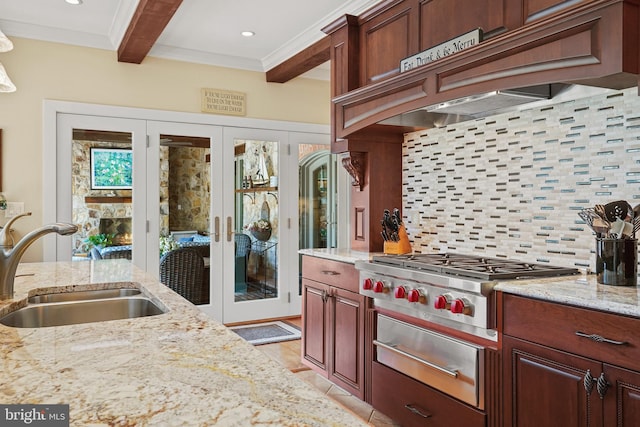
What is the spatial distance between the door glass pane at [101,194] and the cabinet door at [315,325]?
1.84 meters

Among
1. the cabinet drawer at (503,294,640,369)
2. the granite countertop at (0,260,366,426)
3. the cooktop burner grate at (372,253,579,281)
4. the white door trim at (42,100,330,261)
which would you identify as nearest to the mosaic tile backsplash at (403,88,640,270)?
the cooktop burner grate at (372,253,579,281)

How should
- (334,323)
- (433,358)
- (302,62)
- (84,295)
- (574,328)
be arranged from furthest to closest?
(302,62) < (334,323) < (433,358) < (84,295) < (574,328)

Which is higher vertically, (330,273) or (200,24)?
(200,24)

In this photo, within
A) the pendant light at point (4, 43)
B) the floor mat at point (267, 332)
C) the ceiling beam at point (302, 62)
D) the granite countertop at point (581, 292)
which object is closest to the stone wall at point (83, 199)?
the floor mat at point (267, 332)

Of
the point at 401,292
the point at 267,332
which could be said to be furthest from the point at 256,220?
the point at 401,292

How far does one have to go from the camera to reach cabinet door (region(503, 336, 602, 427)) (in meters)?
1.59

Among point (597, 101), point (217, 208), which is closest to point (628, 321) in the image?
point (597, 101)

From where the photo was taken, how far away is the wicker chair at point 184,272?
430 centimetres

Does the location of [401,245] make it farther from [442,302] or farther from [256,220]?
[256,220]

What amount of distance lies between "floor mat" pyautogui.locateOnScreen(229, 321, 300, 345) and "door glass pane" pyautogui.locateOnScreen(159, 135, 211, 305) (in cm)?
47

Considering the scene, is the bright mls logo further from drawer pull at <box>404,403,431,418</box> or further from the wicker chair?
the wicker chair

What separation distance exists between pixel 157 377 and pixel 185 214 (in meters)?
3.72

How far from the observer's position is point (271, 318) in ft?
15.9

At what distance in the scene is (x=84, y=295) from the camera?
1907mm
